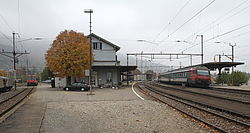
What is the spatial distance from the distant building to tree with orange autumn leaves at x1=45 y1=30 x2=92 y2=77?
718cm

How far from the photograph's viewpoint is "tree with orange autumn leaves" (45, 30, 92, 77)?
2831 centimetres

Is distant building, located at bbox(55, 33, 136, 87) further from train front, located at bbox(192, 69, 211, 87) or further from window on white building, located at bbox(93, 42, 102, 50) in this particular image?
train front, located at bbox(192, 69, 211, 87)

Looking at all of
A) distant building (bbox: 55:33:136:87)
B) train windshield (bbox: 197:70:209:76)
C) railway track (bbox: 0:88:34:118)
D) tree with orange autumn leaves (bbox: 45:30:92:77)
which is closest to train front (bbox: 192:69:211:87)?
train windshield (bbox: 197:70:209:76)

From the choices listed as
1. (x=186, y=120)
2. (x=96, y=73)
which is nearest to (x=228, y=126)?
(x=186, y=120)

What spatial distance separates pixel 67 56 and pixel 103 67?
9.05 m

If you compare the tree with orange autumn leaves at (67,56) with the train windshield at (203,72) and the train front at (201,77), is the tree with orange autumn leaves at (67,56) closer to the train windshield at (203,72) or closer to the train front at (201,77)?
the train front at (201,77)

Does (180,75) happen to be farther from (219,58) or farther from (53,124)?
(53,124)

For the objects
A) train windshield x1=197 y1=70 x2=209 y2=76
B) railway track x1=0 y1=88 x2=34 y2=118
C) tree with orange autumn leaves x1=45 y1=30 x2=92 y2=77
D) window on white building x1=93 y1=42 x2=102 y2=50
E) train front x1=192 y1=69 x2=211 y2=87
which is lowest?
railway track x1=0 y1=88 x2=34 y2=118

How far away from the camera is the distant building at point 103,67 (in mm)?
36938

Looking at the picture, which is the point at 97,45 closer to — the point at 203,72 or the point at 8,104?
the point at 203,72

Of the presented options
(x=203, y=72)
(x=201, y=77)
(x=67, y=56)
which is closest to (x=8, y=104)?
(x=67, y=56)

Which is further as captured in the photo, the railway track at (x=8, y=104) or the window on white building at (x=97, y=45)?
the window on white building at (x=97, y=45)

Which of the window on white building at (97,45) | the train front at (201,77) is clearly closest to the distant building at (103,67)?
the window on white building at (97,45)

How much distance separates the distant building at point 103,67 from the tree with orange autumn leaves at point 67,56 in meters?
7.18
